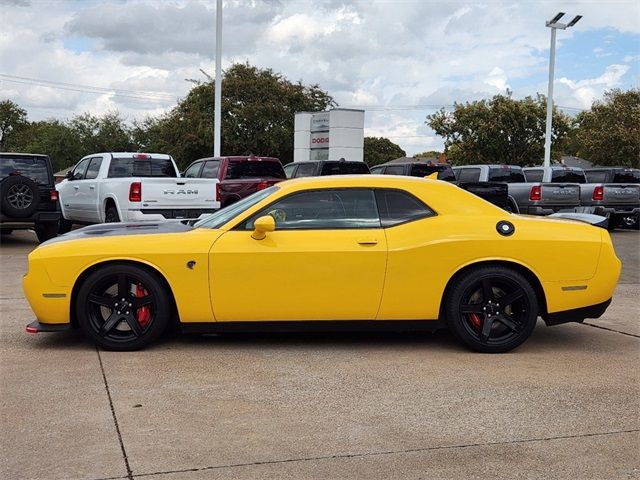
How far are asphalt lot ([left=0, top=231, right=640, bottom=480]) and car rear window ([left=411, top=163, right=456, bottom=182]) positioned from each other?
12595mm

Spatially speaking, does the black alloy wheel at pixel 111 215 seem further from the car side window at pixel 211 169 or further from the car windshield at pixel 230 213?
the car windshield at pixel 230 213

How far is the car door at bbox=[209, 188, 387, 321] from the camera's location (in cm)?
570

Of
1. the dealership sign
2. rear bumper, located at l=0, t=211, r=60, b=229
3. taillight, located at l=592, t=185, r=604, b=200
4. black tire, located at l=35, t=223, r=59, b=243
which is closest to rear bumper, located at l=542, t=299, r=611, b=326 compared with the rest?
rear bumper, located at l=0, t=211, r=60, b=229

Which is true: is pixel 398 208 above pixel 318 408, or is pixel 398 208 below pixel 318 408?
above

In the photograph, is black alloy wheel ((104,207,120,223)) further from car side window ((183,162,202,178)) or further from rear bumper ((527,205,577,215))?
rear bumper ((527,205,577,215))

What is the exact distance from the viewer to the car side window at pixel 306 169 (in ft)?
63.7

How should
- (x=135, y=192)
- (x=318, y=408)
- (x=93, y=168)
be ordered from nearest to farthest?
(x=318, y=408) < (x=135, y=192) < (x=93, y=168)

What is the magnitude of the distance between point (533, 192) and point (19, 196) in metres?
12.0

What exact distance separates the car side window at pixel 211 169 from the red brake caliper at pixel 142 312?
400 inches

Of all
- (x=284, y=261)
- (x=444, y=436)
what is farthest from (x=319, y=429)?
(x=284, y=261)

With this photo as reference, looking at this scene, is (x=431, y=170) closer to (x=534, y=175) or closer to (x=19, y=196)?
(x=534, y=175)

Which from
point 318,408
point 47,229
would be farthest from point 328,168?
point 318,408

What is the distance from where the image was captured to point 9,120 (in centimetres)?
8950

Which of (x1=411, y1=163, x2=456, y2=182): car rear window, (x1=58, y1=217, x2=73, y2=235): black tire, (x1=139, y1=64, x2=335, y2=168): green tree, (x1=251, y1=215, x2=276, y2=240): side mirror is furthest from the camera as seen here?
(x1=139, y1=64, x2=335, y2=168): green tree
